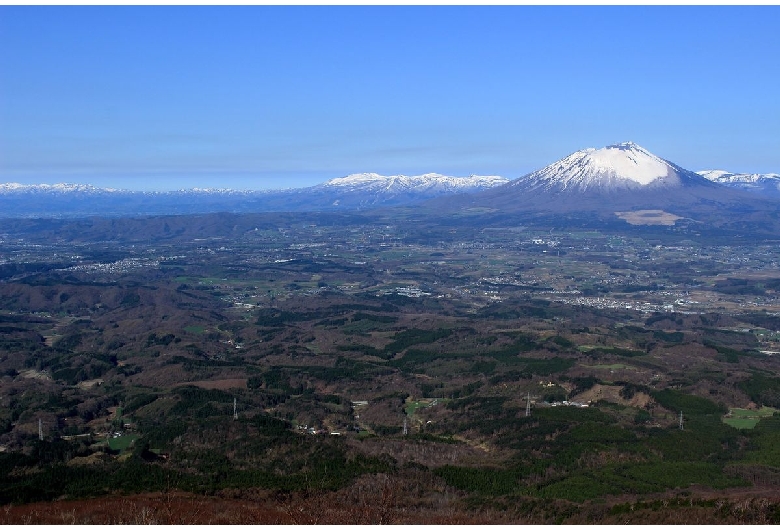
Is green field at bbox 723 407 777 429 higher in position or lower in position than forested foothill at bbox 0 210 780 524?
lower

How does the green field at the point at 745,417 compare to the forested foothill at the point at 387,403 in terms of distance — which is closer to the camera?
the forested foothill at the point at 387,403

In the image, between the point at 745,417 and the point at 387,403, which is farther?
the point at 387,403

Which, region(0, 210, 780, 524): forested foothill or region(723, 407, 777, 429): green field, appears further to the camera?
Answer: region(723, 407, 777, 429): green field

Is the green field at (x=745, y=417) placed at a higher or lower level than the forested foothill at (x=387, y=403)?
lower

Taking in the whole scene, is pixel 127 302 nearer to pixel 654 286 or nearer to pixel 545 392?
pixel 545 392

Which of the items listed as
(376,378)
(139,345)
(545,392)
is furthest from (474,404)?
(139,345)
